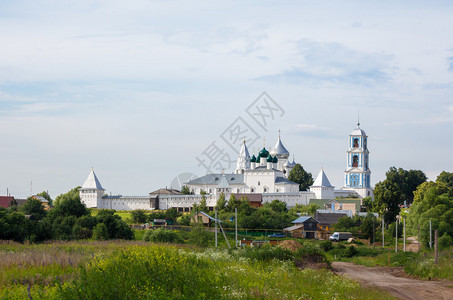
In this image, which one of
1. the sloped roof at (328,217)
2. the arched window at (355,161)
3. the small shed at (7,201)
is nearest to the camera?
the sloped roof at (328,217)

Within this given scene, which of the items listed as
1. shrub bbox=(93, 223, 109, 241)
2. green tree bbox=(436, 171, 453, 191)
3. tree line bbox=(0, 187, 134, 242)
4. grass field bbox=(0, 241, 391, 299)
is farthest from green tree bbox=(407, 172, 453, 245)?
green tree bbox=(436, 171, 453, 191)

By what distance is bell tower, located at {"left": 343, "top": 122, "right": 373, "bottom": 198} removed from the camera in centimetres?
9944

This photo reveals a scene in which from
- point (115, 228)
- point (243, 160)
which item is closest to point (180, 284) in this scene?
point (115, 228)

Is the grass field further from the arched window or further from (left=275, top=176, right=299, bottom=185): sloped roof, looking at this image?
the arched window

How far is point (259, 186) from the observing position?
88500 mm

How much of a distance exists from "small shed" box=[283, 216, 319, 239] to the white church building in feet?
80.2

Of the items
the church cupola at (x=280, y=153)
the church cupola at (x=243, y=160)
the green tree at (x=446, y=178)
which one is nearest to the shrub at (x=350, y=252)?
the green tree at (x=446, y=178)

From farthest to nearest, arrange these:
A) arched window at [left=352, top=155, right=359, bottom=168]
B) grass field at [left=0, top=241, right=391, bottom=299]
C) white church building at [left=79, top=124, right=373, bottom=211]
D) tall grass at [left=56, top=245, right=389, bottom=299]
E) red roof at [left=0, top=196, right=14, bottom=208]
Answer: arched window at [left=352, top=155, right=359, bottom=168]
white church building at [left=79, top=124, right=373, bottom=211]
red roof at [left=0, top=196, right=14, bottom=208]
grass field at [left=0, top=241, right=391, bottom=299]
tall grass at [left=56, top=245, right=389, bottom=299]

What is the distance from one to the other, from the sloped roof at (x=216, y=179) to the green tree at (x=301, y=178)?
9.01m

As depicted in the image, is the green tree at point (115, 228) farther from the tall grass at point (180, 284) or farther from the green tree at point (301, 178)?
the green tree at point (301, 178)

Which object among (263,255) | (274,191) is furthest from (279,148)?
(263,255)

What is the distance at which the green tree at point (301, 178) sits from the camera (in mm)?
96312

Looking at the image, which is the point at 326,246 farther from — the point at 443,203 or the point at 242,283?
the point at 242,283

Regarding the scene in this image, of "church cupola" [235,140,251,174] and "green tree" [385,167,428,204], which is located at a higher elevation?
"church cupola" [235,140,251,174]
